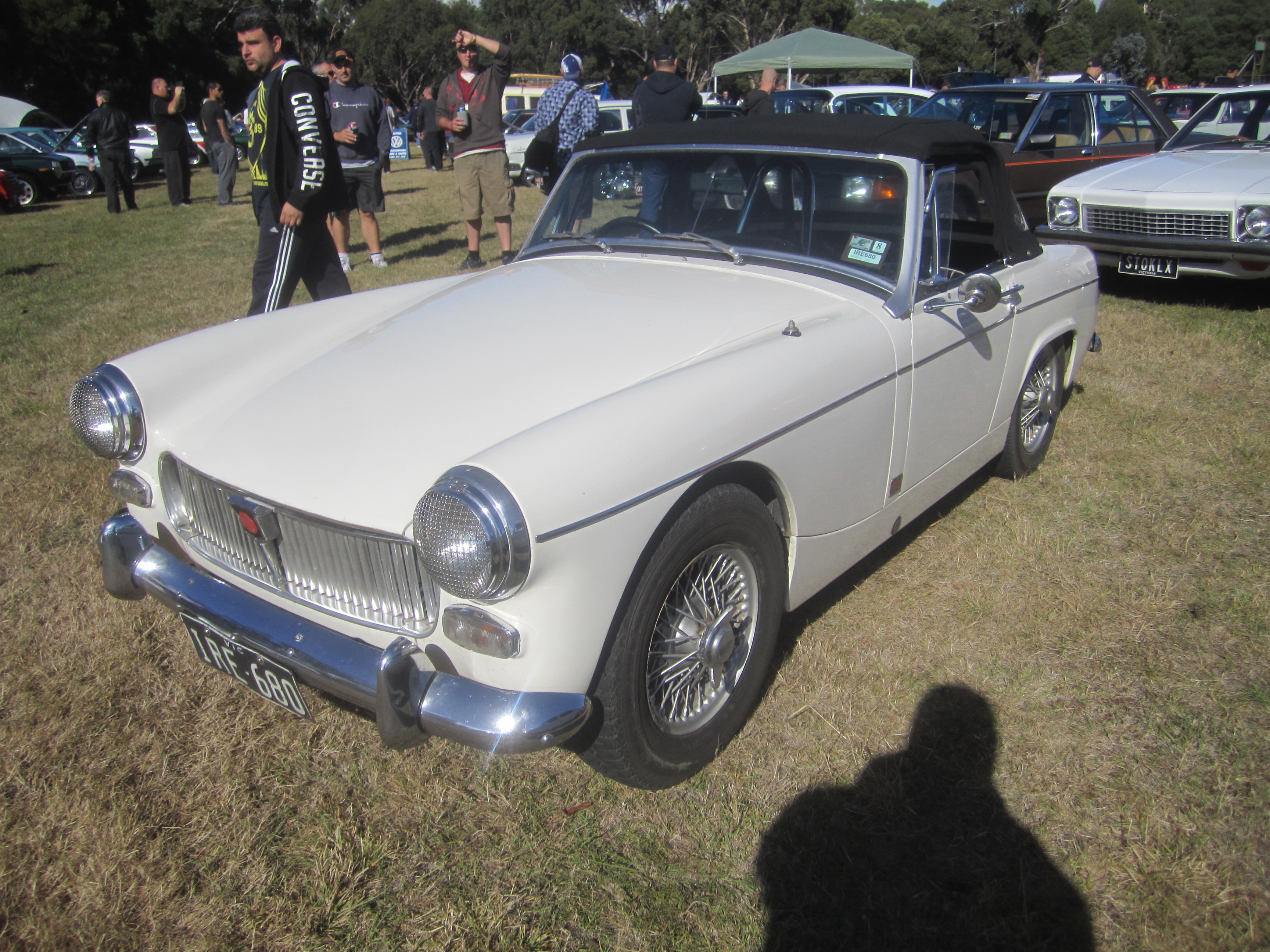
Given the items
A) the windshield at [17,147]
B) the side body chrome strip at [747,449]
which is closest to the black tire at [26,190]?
the windshield at [17,147]

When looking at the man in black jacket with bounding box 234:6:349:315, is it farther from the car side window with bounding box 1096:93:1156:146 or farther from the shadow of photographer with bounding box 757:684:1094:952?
the car side window with bounding box 1096:93:1156:146

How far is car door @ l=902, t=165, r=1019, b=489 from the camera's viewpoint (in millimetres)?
2648

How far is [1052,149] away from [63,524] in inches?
321

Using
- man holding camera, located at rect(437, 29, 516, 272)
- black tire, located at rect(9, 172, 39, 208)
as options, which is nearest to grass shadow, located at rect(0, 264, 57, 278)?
man holding camera, located at rect(437, 29, 516, 272)

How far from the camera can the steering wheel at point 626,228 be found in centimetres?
312

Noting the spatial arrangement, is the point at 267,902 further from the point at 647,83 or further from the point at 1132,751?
the point at 647,83

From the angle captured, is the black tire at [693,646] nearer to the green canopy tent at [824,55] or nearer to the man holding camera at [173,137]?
the man holding camera at [173,137]

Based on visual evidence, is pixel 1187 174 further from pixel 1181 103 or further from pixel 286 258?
pixel 1181 103

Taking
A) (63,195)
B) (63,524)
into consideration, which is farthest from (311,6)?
(63,524)

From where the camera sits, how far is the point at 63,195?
55.3 ft

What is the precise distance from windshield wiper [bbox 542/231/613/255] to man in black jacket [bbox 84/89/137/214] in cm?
1263

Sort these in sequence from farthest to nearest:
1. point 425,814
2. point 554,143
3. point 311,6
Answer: point 311,6
point 554,143
point 425,814

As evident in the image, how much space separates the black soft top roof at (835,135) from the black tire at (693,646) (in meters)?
1.41

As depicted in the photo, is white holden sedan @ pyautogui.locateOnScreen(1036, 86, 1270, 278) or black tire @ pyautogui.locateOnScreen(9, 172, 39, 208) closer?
white holden sedan @ pyautogui.locateOnScreen(1036, 86, 1270, 278)
